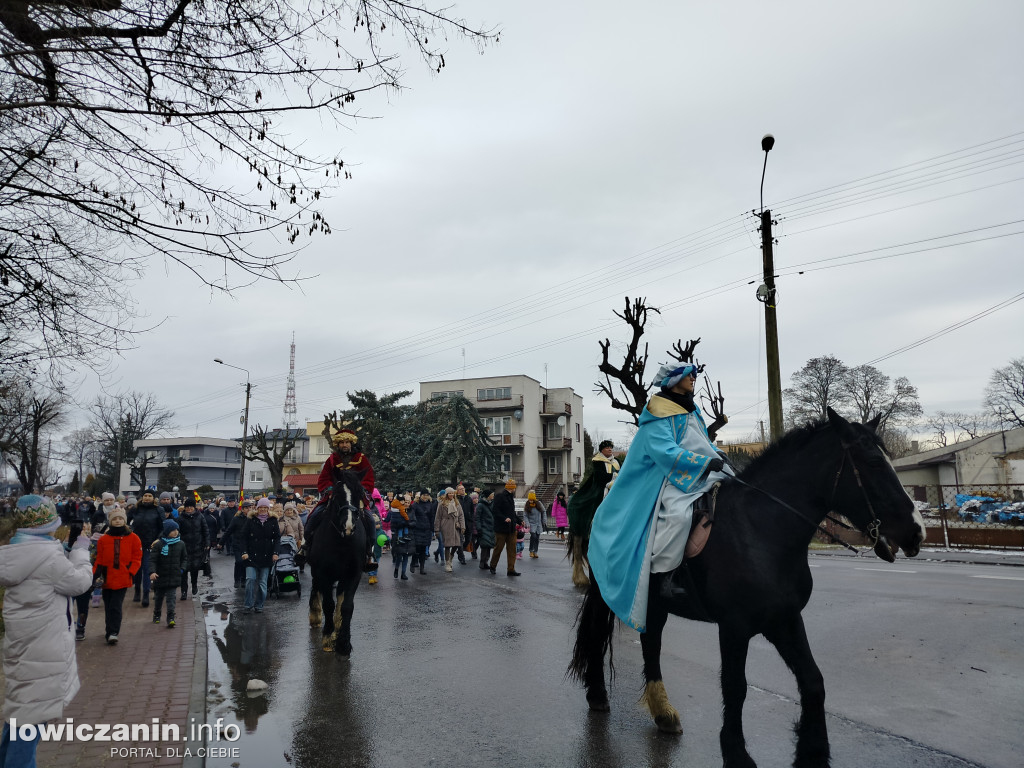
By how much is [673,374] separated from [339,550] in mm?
4838

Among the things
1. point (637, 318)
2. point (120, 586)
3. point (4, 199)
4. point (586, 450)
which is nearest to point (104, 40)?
point (4, 199)

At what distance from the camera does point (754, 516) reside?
14.1ft

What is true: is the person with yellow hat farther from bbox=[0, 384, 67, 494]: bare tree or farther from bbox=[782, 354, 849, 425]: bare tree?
bbox=[782, 354, 849, 425]: bare tree

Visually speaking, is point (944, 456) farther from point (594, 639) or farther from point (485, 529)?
point (594, 639)

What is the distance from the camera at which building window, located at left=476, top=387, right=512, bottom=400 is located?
59094 millimetres

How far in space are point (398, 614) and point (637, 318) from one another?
14417mm

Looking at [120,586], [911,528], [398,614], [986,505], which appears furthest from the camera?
[986,505]

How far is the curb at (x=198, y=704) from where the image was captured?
463 centimetres

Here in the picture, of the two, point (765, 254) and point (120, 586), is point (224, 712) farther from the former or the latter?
point (765, 254)

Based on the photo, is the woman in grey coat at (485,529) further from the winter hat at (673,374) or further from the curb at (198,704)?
the winter hat at (673,374)

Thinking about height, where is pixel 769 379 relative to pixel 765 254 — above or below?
below

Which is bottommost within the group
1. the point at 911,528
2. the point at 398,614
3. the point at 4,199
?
the point at 398,614

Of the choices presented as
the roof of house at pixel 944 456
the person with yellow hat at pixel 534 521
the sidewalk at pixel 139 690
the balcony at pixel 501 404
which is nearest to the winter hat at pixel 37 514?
the sidewalk at pixel 139 690

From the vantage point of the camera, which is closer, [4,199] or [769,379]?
[4,199]
